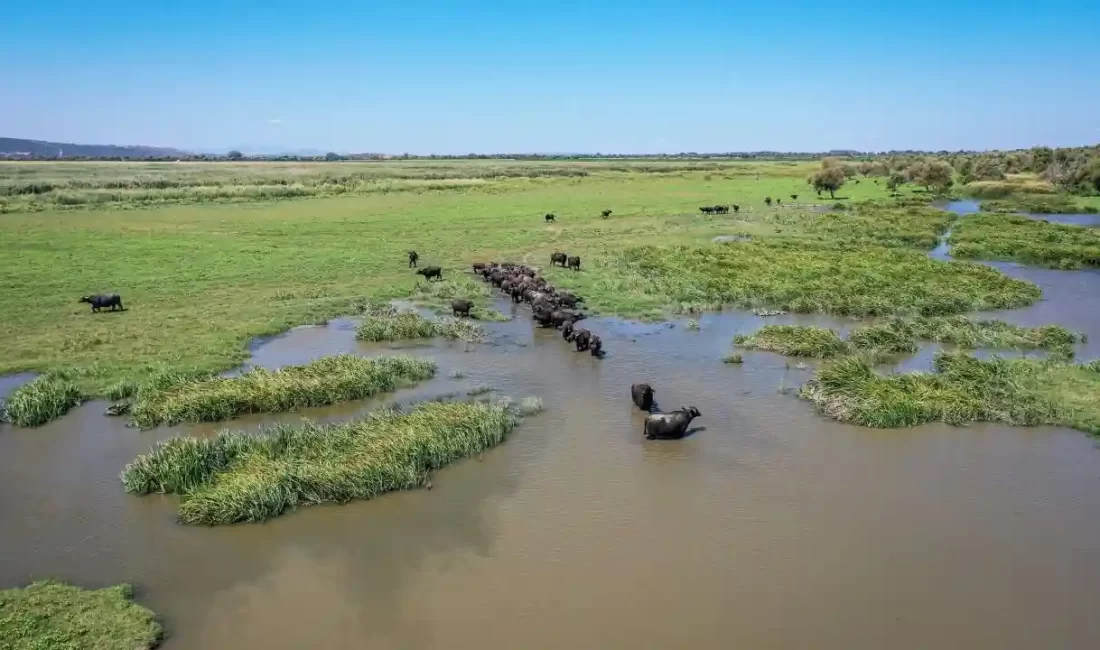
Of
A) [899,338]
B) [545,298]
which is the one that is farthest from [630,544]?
[545,298]

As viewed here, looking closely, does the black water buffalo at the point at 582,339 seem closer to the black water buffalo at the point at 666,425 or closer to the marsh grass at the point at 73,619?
the black water buffalo at the point at 666,425

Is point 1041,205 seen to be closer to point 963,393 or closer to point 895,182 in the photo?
point 895,182

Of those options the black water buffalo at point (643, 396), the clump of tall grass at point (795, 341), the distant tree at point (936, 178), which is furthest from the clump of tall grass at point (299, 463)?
the distant tree at point (936, 178)

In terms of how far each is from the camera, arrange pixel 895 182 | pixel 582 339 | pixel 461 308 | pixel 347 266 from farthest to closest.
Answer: pixel 895 182
pixel 347 266
pixel 461 308
pixel 582 339

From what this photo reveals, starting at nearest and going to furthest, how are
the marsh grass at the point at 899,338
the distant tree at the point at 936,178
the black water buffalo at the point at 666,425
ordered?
the black water buffalo at the point at 666,425 → the marsh grass at the point at 899,338 → the distant tree at the point at 936,178

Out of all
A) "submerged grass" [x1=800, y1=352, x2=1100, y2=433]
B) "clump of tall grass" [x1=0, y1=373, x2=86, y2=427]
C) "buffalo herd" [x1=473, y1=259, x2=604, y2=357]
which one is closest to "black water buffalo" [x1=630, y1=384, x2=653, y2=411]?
"submerged grass" [x1=800, y1=352, x2=1100, y2=433]

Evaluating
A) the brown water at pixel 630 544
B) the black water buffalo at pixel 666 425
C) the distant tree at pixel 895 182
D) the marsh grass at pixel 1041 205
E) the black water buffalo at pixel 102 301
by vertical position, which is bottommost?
the brown water at pixel 630 544

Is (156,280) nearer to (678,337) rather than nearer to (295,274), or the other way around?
(295,274)
